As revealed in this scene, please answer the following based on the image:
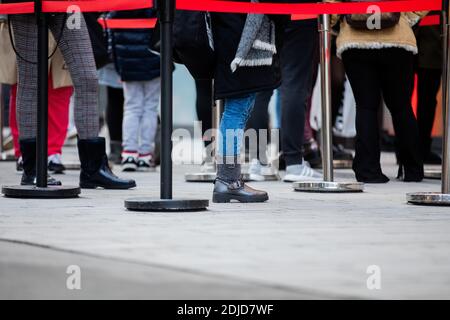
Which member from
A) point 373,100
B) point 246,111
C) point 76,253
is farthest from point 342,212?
point 373,100

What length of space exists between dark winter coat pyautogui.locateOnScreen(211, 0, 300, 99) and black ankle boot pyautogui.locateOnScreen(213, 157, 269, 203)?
37 cm

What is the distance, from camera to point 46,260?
3.54 metres

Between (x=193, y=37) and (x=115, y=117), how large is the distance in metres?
4.29

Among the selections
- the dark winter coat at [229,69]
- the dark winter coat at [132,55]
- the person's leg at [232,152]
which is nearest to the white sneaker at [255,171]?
the dark winter coat at [132,55]

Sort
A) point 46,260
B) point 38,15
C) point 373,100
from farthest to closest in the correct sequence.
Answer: point 373,100 < point 38,15 < point 46,260

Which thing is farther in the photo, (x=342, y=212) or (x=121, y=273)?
(x=342, y=212)

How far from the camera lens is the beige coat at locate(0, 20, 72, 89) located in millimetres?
7109

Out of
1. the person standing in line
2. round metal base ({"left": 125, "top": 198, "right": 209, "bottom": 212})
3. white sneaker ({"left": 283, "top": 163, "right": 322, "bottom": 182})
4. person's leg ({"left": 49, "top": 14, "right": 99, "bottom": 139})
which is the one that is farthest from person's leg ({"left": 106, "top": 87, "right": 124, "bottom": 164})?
round metal base ({"left": 125, "top": 198, "right": 209, "bottom": 212})

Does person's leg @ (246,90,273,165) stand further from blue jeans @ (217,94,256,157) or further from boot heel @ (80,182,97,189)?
blue jeans @ (217,94,256,157)

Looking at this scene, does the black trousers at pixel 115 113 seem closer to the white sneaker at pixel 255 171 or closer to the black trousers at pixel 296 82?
the white sneaker at pixel 255 171

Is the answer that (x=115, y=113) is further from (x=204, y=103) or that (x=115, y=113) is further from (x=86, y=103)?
(x=86, y=103)

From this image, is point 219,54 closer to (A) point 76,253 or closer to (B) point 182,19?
(B) point 182,19
